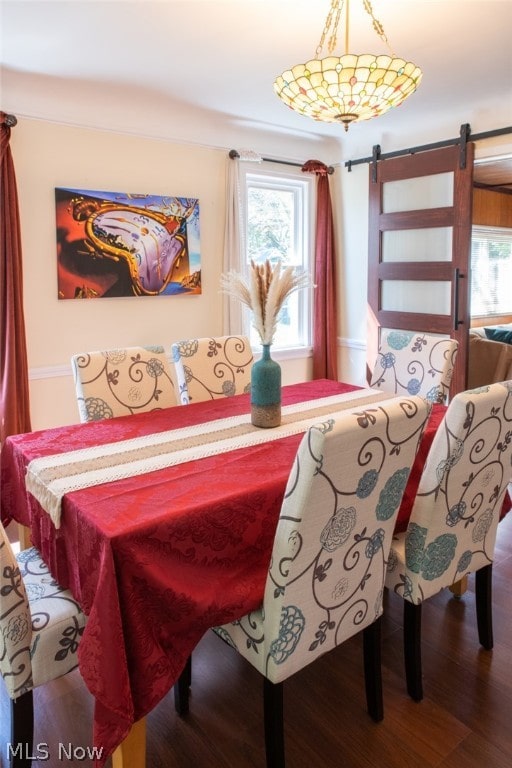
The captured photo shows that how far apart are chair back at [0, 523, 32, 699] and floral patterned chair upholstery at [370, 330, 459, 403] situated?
81.9 inches

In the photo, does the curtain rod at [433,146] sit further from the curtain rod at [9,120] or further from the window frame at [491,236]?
the curtain rod at [9,120]

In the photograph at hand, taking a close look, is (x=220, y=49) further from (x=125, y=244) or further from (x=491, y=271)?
(x=491, y=271)

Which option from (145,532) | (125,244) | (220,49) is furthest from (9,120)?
(145,532)

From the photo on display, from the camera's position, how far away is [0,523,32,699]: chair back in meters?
1.32

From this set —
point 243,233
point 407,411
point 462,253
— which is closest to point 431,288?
point 462,253

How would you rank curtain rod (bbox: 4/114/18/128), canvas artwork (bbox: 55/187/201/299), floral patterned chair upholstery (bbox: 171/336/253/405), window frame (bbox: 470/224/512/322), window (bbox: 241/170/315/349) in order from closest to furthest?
floral patterned chair upholstery (bbox: 171/336/253/405) → curtain rod (bbox: 4/114/18/128) → canvas artwork (bbox: 55/187/201/299) → window (bbox: 241/170/315/349) → window frame (bbox: 470/224/512/322)

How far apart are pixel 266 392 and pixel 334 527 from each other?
86 cm

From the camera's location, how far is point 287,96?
2230 mm

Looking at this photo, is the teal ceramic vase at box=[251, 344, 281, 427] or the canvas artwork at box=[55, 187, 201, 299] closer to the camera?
the teal ceramic vase at box=[251, 344, 281, 427]

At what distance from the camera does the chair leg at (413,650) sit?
1783mm

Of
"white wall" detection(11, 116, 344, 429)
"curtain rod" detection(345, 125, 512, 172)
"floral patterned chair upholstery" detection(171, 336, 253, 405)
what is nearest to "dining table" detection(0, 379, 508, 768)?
"floral patterned chair upholstery" detection(171, 336, 253, 405)

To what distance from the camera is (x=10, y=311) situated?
3.28m

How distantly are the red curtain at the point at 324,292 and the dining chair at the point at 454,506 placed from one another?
315cm

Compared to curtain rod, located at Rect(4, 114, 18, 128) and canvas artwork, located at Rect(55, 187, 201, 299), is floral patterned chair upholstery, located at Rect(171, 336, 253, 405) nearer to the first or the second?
canvas artwork, located at Rect(55, 187, 201, 299)
